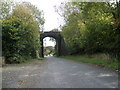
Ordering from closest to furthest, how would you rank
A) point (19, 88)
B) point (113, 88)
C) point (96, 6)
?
point (113, 88)
point (19, 88)
point (96, 6)

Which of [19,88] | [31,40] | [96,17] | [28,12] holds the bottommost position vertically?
[19,88]

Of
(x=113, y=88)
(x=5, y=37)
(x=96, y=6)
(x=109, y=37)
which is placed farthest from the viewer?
(x=5, y=37)

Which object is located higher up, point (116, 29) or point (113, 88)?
point (116, 29)

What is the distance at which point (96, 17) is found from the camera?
14.0 meters

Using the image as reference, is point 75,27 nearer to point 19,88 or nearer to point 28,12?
point 28,12

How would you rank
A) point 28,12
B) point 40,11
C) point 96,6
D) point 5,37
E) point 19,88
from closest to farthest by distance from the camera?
point 19,88 < point 96,6 < point 5,37 < point 28,12 < point 40,11

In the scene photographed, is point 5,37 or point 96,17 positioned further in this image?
point 5,37

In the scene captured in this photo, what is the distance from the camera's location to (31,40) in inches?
983

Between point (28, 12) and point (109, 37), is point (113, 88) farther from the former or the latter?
point (28, 12)

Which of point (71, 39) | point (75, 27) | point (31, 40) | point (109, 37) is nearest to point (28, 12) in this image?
point (31, 40)

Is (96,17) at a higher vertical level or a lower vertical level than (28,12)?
lower

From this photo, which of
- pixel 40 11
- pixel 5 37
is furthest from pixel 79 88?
pixel 40 11

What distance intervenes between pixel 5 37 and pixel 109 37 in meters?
11.8

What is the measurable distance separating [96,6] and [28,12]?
15462mm
